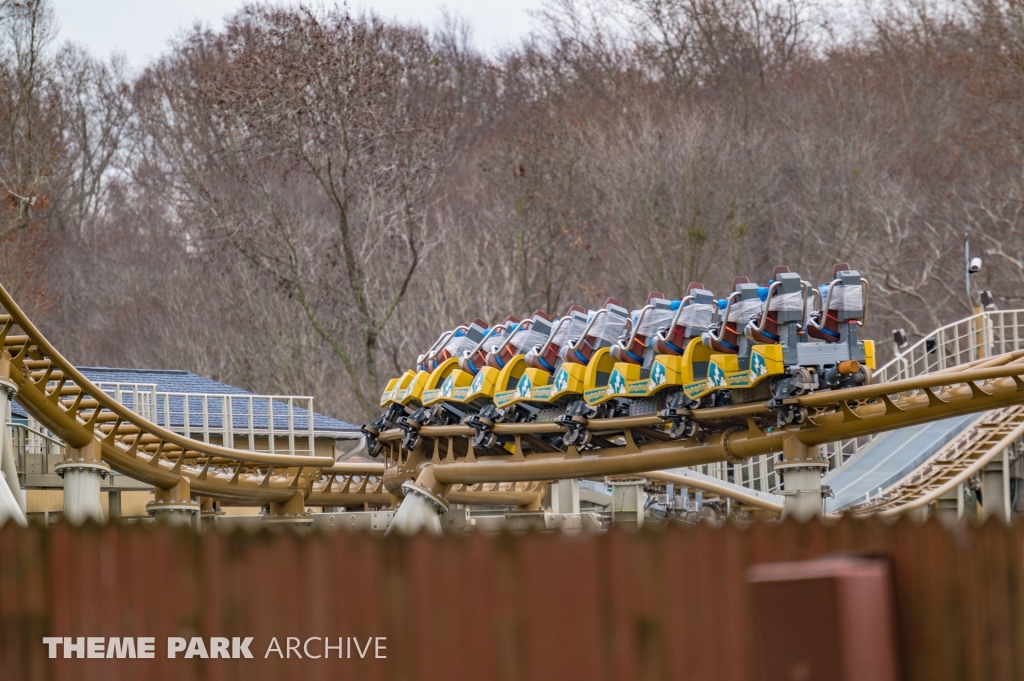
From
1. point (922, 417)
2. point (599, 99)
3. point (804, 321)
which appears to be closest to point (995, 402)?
point (922, 417)

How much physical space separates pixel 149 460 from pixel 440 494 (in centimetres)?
Answer: 364

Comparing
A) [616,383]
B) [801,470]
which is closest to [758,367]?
[801,470]

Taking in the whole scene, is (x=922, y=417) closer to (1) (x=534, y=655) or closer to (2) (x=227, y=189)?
(1) (x=534, y=655)

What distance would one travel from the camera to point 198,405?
70.1 feet

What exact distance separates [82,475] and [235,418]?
7.08 meters

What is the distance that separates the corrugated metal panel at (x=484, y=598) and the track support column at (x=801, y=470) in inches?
315

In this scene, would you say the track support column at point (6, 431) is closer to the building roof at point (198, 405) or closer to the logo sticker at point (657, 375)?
the building roof at point (198, 405)

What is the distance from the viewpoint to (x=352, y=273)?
27938 millimetres

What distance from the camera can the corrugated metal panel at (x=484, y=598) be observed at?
15.2 feet

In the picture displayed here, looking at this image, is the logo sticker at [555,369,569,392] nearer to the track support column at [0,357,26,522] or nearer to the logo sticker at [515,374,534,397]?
the logo sticker at [515,374,534,397]

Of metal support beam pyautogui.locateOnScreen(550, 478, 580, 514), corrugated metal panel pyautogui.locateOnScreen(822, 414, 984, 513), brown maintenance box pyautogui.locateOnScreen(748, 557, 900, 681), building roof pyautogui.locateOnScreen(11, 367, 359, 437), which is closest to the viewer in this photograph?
brown maintenance box pyautogui.locateOnScreen(748, 557, 900, 681)

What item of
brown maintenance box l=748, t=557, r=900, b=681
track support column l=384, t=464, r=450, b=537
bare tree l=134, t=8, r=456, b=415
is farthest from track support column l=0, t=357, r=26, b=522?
bare tree l=134, t=8, r=456, b=415

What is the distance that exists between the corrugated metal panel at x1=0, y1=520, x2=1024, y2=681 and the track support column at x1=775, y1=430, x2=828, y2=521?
8.01 metres

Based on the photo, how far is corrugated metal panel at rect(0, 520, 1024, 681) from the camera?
4637 millimetres
